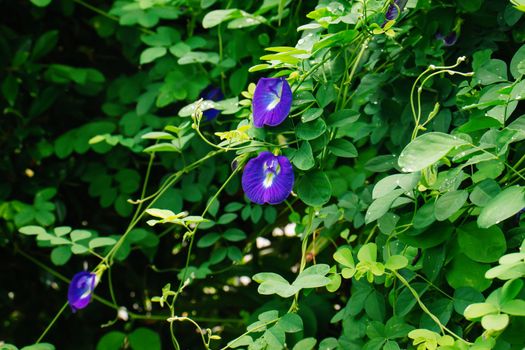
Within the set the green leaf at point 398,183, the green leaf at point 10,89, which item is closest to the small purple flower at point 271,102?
the green leaf at point 398,183

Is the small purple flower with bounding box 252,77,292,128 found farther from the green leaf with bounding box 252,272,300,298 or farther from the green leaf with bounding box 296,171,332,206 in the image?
the green leaf with bounding box 252,272,300,298

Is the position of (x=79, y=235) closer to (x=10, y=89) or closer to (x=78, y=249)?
(x=78, y=249)

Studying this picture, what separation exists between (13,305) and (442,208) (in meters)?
1.44

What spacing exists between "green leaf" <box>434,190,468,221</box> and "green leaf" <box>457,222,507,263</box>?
66mm

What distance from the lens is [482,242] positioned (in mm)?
1021

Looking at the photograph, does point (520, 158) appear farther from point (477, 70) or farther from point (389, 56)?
point (389, 56)

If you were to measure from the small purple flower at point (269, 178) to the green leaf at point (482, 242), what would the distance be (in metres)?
0.26

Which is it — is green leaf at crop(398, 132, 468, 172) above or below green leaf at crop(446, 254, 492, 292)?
above

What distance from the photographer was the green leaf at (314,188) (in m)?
1.11

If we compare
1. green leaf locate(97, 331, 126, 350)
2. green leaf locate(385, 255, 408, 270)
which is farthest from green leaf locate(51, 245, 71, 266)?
green leaf locate(385, 255, 408, 270)

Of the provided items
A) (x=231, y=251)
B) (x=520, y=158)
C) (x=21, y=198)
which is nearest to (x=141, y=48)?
(x=21, y=198)

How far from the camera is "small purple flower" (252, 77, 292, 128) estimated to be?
108 cm

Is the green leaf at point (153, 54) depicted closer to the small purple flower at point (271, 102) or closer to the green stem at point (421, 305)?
the small purple flower at point (271, 102)

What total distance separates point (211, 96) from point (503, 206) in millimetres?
911
